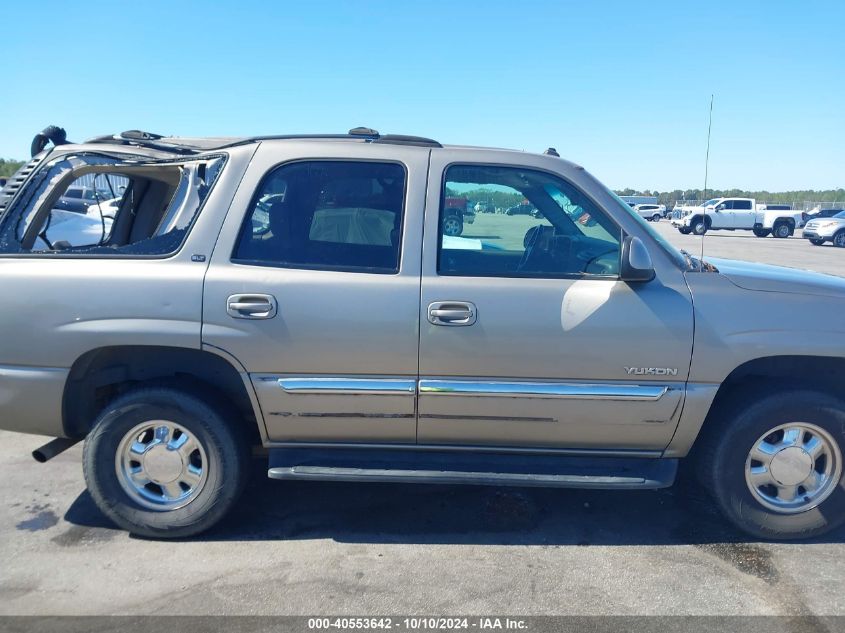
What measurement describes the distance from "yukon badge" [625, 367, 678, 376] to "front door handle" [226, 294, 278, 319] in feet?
5.68

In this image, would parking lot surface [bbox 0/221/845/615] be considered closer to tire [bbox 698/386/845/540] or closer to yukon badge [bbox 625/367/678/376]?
tire [bbox 698/386/845/540]

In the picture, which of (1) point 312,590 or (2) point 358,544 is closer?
(1) point 312,590

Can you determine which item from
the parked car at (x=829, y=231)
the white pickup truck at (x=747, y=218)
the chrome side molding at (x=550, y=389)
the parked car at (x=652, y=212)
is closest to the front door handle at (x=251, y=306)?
the chrome side molding at (x=550, y=389)

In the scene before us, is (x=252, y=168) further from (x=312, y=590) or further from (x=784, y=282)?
(x=784, y=282)

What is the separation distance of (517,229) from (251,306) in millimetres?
1444

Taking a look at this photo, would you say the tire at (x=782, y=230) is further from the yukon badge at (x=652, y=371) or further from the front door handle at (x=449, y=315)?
the front door handle at (x=449, y=315)

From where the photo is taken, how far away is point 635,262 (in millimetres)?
2996

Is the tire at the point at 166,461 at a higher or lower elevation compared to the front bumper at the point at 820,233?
lower

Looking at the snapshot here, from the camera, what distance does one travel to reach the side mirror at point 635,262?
118 inches

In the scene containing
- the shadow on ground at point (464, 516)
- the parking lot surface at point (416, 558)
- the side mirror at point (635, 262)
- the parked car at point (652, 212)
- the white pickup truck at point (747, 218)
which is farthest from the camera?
the parked car at point (652, 212)

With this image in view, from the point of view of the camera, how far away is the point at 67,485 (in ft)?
13.2

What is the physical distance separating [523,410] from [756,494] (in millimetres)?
1317

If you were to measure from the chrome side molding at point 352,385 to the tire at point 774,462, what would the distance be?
1.60 meters

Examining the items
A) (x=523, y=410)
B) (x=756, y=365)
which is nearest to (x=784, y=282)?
(x=756, y=365)
